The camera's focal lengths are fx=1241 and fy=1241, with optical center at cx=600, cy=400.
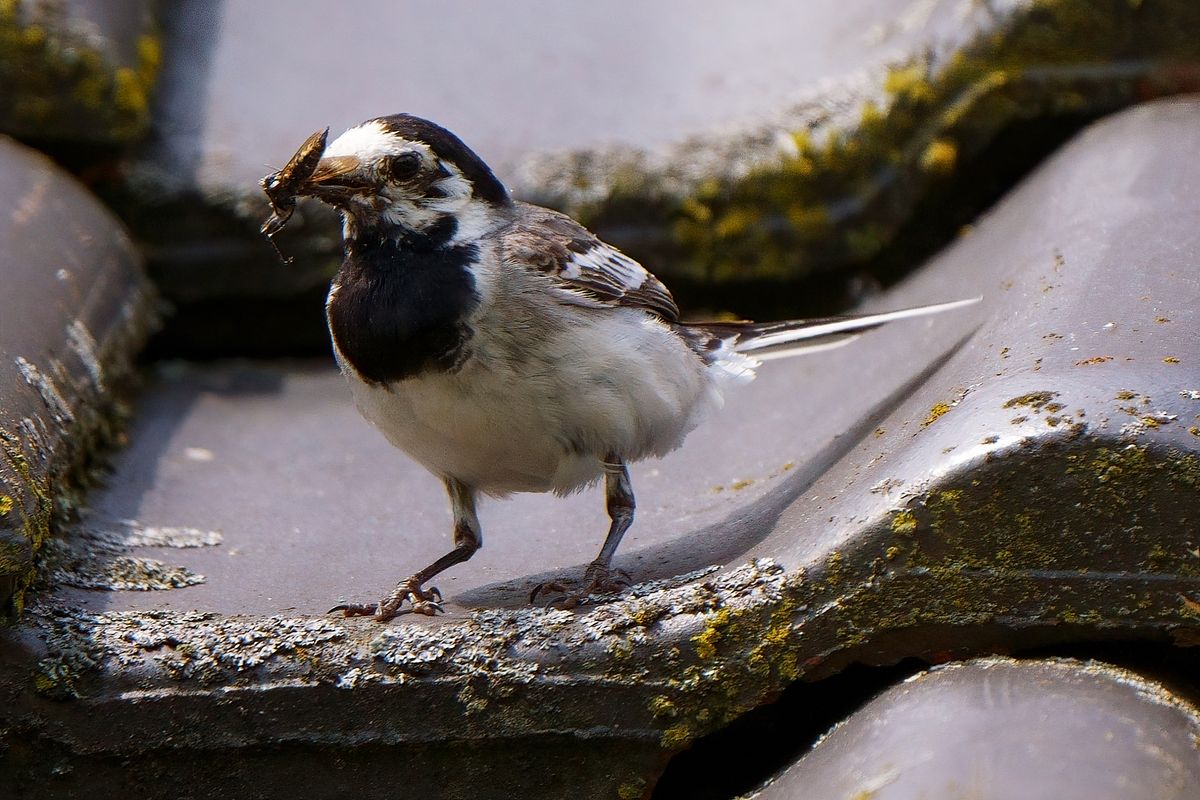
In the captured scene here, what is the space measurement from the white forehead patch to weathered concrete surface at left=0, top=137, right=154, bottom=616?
730mm

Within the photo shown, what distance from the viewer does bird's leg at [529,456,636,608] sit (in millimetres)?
2258

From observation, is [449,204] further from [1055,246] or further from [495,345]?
[1055,246]

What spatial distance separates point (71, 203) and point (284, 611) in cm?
163

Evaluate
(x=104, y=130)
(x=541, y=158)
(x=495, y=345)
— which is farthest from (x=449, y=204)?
(x=104, y=130)

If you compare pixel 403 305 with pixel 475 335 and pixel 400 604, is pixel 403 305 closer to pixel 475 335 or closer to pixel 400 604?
pixel 475 335

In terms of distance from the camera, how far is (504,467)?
112 inches

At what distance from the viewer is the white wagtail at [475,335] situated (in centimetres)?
265

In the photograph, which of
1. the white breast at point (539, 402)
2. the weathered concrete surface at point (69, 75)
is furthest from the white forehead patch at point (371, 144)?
the weathered concrete surface at point (69, 75)

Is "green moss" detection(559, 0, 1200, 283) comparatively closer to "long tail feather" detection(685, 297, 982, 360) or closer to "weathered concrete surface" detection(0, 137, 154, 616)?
"long tail feather" detection(685, 297, 982, 360)

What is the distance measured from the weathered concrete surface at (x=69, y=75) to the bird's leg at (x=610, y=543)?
189cm

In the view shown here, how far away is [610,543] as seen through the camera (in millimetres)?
2615

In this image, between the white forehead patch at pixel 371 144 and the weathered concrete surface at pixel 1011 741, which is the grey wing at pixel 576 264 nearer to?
the white forehead patch at pixel 371 144

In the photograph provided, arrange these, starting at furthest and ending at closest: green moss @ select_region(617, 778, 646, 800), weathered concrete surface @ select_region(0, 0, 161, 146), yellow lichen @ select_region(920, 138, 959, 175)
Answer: yellow lichen @ select_region(920, 138, 959, 175), weathered concrete surface @ select_region(0, 0, 161, 146), green moss @ select_region(617, 778, 646, 800)

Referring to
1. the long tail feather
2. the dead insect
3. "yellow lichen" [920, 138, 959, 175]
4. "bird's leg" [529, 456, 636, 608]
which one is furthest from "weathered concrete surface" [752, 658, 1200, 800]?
"yellow lichen" [920, 138, 959, 175]
